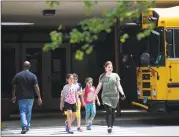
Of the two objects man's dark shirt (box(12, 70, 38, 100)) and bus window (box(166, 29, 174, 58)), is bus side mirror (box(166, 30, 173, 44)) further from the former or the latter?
man's dark shirt (box(12, 70, 38, 100))

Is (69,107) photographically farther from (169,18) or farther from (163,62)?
(169,18)

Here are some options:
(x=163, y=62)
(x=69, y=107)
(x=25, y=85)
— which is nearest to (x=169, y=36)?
(x=163, y=62)

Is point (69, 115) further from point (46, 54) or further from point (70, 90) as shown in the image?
point (46, 54)

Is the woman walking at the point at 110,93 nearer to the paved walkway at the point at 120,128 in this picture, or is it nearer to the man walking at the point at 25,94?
the paved walkway at the point at 120,128

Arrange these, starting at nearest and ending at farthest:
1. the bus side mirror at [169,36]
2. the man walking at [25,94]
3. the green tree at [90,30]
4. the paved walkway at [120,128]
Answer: the green tree at [90,30], the paved walkway at [120,128], the man walking at [25,94], the bus side mirror at [169,36]

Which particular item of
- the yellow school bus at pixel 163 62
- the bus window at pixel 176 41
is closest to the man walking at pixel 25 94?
the yellow school bus at pixel 163 62

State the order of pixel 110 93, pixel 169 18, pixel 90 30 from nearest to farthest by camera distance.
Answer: pixel 90 30 → pixel 110 93 → pixel 169 18

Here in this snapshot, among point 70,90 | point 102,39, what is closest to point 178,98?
point 70,90

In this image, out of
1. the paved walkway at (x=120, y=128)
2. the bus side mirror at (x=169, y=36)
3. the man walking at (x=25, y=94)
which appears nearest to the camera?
the paved walkway at (x=120, y=128)

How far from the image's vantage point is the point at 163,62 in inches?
503

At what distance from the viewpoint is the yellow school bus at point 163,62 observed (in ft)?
41.8

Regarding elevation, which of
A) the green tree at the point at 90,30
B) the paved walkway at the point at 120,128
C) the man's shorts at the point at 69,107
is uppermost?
the green tree at the point at 90,30

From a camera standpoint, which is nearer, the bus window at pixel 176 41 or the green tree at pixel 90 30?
the green tree at pixel 90 30

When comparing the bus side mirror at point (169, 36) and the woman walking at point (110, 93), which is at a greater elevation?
the bus side mirror at point (169, 36)
